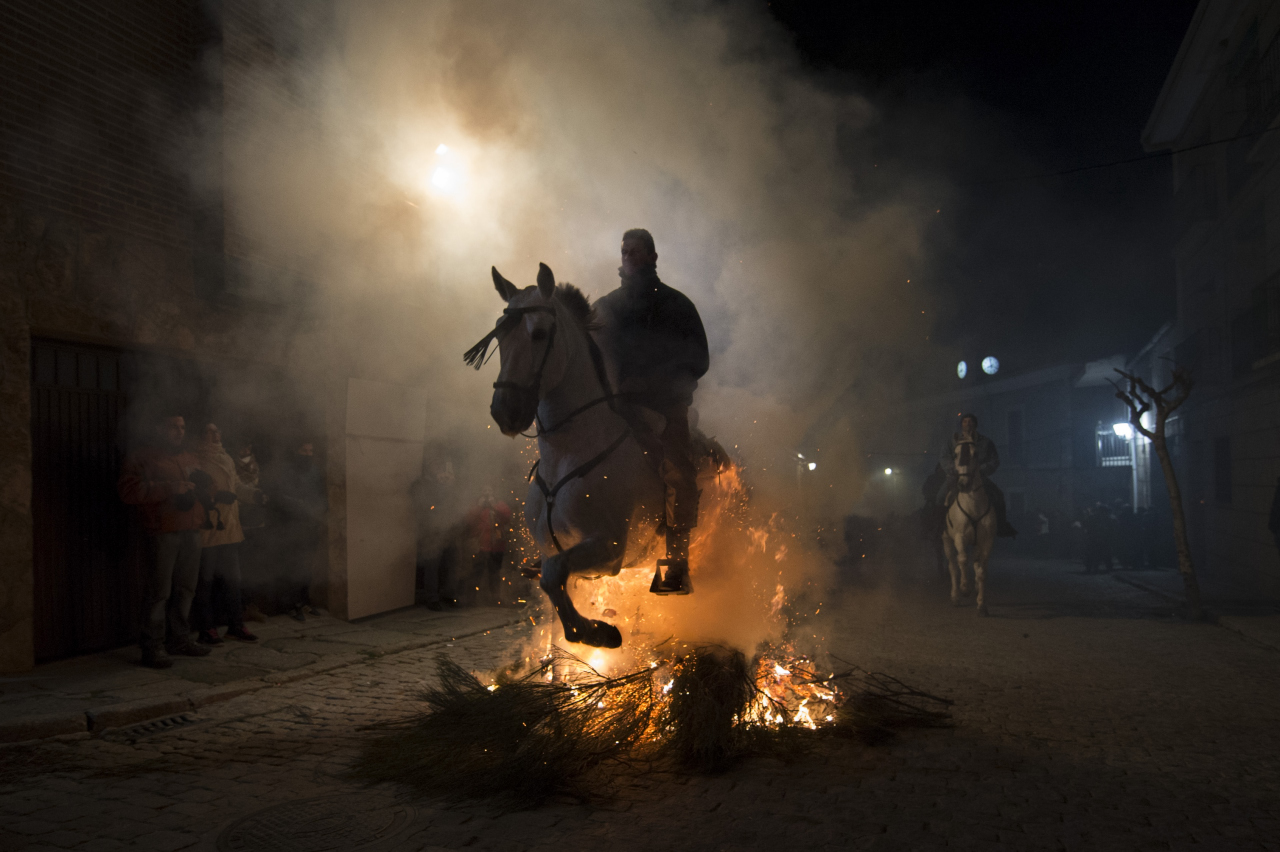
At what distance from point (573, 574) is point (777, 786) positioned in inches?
57.2

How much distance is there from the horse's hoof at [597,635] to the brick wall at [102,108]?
5644mm

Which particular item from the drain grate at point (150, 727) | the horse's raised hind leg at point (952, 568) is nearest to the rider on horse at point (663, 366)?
the drain grate at point (150, 727)

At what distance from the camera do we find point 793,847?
3.16 meters

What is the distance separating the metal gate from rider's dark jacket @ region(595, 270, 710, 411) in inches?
198

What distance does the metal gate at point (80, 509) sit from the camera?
21.5 feet

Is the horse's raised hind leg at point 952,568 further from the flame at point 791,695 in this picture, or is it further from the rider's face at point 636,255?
the rider's face at point 636,255

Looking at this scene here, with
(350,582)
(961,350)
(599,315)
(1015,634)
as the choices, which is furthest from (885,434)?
(599,315)

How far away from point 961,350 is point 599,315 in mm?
34009

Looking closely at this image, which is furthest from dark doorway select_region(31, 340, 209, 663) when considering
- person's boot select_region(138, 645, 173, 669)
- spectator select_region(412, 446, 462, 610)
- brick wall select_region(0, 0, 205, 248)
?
spectator select_region(412, 446, 462, 610)

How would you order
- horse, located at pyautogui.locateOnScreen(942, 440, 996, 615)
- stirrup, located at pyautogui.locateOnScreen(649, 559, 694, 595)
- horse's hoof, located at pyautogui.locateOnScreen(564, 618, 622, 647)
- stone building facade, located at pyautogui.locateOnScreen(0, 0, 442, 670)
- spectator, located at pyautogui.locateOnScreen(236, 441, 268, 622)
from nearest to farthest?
horse's hoof, located at pyautogui.locateOnScreen(564, 618, 622, 647), stirrup, located at pyautogui.locateOnScreen(649, 559, 694, 595), stone building facade, located at pyautogui.locateOnScreen(0, 0, 442, 670), spectator, located at pyautogui.locateOnScreen(236, 441, 268, 622), horse, located at pyautogui.locateOnScreen(942, 440, 996, 615)

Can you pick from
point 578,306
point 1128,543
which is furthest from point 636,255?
point 1128,543

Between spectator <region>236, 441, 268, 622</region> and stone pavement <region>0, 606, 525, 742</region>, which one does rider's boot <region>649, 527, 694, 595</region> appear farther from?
spectator <region>236, 441, 268, 622</region>

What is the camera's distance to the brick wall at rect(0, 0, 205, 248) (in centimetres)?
625

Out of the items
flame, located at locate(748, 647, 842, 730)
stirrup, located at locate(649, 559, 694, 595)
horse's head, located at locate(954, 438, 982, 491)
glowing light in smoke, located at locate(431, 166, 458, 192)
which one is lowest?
flame, located at locate(748, 647, 842, 730)
